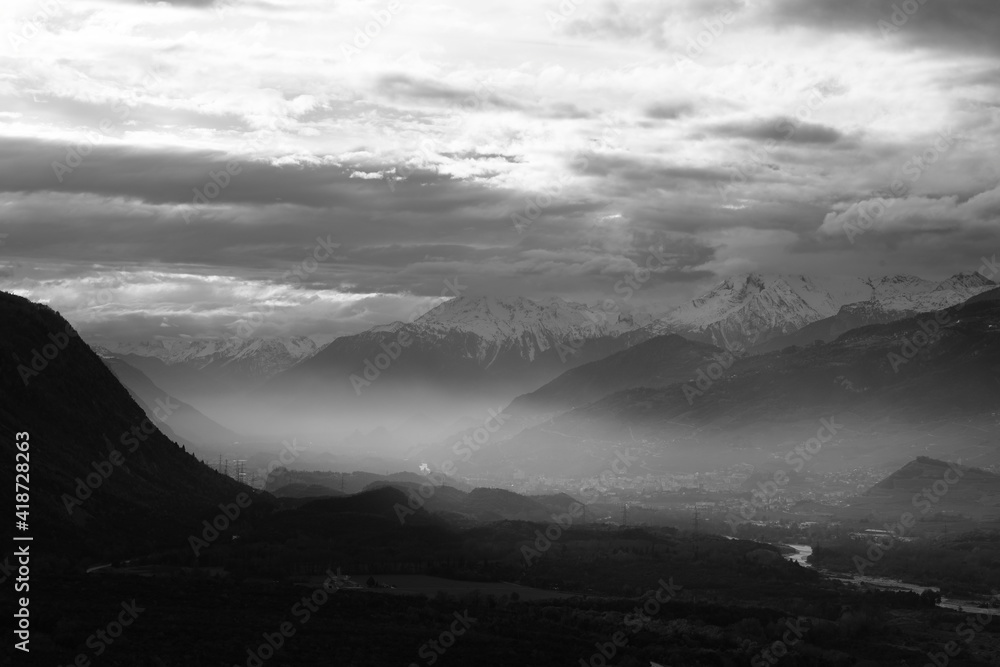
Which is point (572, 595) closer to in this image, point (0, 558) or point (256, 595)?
point (256, 595)

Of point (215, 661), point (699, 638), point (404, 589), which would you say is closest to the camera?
point (215, 661)

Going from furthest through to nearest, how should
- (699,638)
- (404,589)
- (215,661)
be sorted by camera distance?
(404,589) → (699,638) → (215,661)

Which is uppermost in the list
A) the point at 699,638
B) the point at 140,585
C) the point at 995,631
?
the point at 140,585

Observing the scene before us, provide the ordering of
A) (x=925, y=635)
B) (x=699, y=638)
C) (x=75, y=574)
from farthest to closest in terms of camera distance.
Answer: (x=925, y=635) < (x=75, y=574) < (x=699, y=638)

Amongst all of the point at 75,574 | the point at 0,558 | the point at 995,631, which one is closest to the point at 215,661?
the point at 75,574

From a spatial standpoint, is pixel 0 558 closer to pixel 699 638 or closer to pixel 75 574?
pixel 75 574

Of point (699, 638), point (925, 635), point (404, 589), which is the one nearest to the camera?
point (699, 638)

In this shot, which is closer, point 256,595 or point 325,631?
point 325,631

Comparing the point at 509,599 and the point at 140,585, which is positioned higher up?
the point at 140,585

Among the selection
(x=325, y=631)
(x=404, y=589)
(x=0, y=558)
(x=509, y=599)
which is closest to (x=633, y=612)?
(x=509, y=599)
